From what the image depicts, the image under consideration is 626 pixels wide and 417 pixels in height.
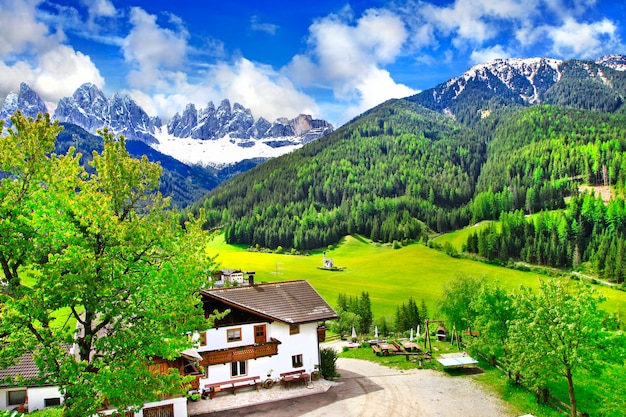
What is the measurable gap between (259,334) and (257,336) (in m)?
0.23

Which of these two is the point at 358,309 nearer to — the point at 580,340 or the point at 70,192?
the point at 580,340

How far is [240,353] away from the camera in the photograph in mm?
34156

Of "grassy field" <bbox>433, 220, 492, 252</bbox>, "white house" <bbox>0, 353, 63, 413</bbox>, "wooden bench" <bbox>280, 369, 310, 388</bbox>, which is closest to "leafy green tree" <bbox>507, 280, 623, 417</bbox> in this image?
"wooden bench" <bbox>280, 369, 310, 388</bbox>

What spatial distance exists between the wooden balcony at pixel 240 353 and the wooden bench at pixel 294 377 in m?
2.10

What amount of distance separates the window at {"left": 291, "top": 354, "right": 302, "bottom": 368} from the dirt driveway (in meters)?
3.42

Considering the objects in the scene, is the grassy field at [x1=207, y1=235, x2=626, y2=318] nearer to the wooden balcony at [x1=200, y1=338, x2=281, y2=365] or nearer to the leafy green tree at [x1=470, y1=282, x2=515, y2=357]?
A: the leafy green tree at [x1=470, y1=282, x2=515, y2=357]

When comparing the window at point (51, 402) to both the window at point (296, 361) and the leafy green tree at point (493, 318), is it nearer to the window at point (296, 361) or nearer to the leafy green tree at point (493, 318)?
the window at point (296, 361)

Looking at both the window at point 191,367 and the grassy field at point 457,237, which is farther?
the grassy field at point 457,237

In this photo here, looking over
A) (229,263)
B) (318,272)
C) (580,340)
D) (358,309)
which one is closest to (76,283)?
(580,340)

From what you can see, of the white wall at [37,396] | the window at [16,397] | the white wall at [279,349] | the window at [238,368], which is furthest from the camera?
the window at [238,368]

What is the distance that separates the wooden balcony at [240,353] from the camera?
33.2 metres

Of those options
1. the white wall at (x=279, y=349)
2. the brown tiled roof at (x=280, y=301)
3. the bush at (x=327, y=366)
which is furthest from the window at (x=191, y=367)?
the bush at (x=327, y=366)

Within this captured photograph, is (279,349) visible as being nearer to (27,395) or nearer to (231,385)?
(231,385)

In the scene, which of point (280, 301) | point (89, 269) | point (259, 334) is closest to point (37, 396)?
point (259, 334)
